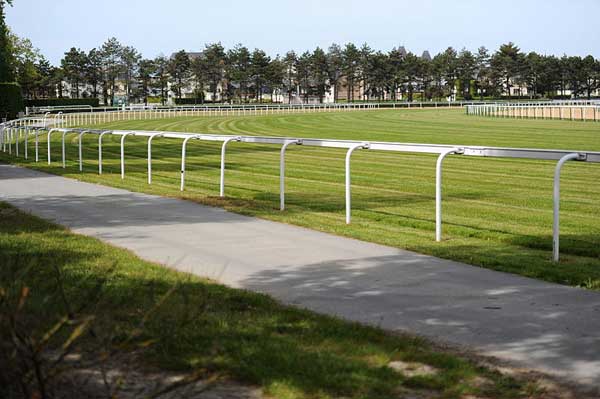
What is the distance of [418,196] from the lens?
14906mm

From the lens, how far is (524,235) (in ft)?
34.1

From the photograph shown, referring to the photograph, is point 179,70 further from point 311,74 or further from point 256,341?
point 256,341

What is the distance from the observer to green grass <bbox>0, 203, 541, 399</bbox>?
15.3 ft

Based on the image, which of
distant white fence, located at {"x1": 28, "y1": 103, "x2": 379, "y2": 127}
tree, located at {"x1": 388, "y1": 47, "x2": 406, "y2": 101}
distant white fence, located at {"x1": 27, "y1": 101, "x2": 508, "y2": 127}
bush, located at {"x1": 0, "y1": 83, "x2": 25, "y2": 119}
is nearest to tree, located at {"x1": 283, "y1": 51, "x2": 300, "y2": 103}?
tree, located at {"x1": 388, "y1": 47, "x2": 406, "y2": 101}

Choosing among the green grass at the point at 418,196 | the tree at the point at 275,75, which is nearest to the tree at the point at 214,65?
the tree at the point at 275,75

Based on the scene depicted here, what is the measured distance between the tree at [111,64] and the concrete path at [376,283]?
111970 mm

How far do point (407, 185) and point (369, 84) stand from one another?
123418 mm

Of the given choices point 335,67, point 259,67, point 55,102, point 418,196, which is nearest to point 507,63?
point 335,67

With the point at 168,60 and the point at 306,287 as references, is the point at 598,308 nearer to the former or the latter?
the point at 306,287

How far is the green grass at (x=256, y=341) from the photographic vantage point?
4.66 m

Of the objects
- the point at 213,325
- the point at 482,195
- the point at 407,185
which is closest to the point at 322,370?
the point at 213,325

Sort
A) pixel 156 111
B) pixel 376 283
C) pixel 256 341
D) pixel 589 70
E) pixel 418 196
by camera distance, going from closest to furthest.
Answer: pixel 256 341 < pixel 376 283 < pixel 418 196 < pixel 156 111 < pixel 589 70

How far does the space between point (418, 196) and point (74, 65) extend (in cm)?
11083

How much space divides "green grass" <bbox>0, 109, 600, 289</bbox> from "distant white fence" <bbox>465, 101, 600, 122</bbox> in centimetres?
2138
